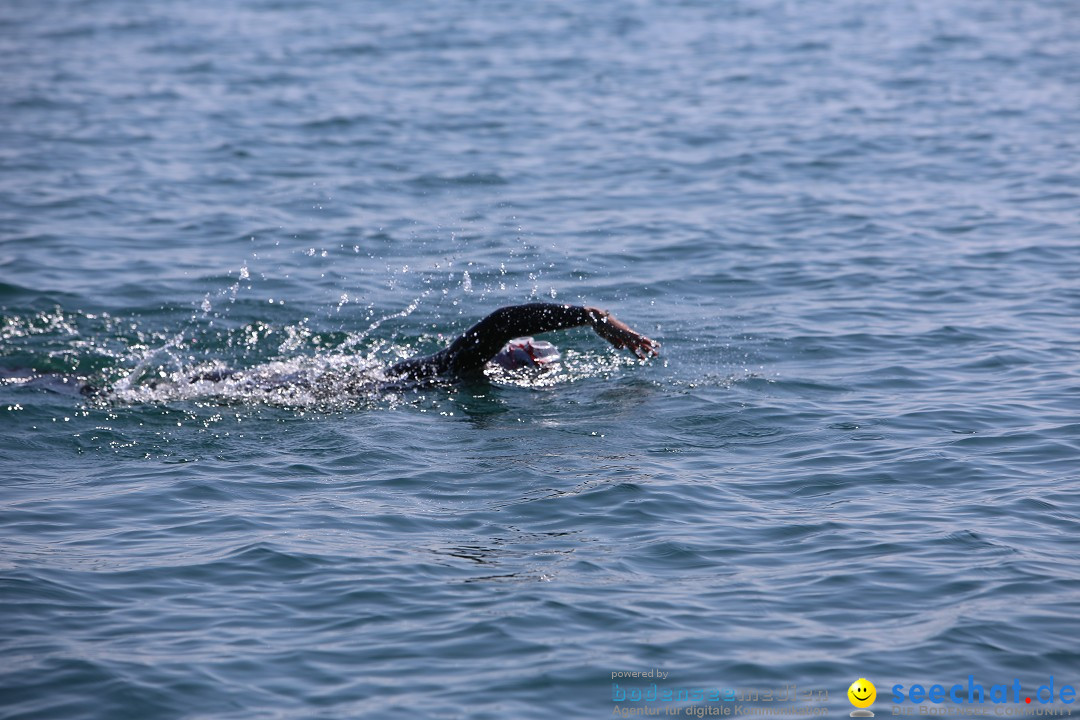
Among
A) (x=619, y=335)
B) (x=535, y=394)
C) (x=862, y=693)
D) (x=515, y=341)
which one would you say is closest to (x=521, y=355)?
(x=515, y=341)

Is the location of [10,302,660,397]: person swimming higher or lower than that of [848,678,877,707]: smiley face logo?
higher

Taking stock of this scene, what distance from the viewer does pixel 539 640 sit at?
6961 mm

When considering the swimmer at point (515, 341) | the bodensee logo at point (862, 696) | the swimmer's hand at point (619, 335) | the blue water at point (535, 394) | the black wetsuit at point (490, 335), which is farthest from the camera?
the black wetsuit at point (490, 335)

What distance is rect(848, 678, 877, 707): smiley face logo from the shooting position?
6422 mm

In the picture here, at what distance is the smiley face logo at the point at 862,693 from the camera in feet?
21.1

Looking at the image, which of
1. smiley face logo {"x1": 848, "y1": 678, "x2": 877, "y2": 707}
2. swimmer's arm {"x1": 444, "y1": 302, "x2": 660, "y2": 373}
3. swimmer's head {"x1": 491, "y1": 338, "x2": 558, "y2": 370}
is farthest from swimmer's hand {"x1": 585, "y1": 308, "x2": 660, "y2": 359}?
smiley face logo {"x1": 848, "y1": 678, "x2": 877, "y2": 707}

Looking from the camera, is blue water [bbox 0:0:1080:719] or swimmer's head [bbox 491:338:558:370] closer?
blue water [bbox 0:0:1080:719]

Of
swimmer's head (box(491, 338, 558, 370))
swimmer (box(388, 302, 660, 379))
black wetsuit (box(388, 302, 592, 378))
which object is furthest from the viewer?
swimmer's head (box(491, 338, 558, 370))

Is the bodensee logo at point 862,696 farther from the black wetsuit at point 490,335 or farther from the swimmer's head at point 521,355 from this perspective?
the swimmer's head at point 521,355

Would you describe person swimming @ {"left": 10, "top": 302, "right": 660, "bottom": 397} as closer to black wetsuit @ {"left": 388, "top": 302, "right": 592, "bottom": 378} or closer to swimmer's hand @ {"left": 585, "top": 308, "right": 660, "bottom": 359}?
black wetsuit @ {"left": 388, "top": 302, "right": 592, "bottom": 378}

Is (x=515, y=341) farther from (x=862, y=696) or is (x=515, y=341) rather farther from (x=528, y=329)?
(x=862, y=696)

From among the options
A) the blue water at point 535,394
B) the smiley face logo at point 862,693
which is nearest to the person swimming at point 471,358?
the blue water at point 535,394

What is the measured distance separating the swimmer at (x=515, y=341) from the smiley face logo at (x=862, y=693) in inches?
159

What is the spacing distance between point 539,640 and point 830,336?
637 centimetres
